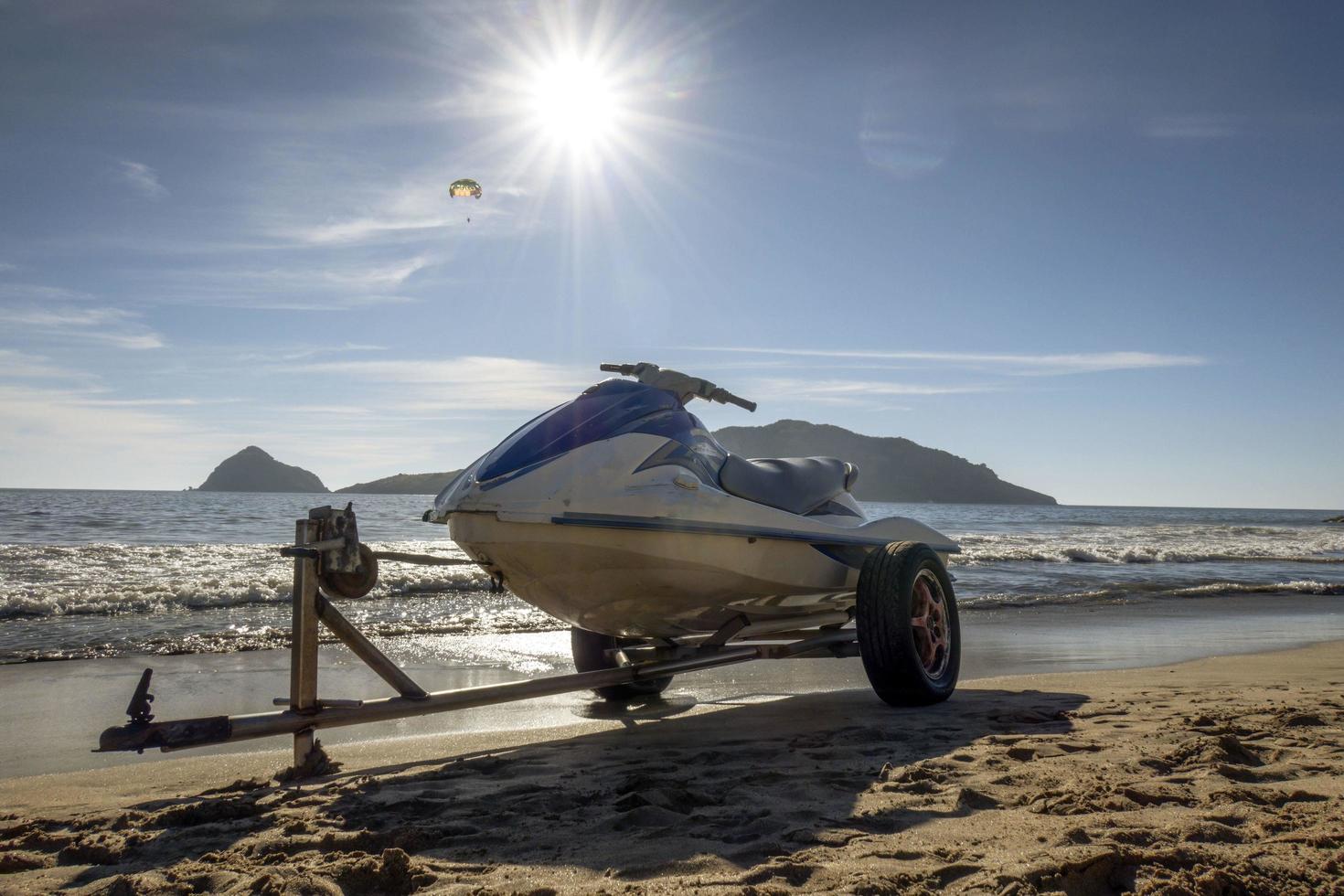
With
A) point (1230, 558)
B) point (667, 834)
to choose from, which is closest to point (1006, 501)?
point (1230, 558)

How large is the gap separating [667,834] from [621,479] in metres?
1.88

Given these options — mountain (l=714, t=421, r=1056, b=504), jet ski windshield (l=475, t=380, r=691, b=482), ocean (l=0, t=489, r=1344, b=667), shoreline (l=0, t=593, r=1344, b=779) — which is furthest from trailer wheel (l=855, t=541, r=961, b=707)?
mountain (l=714, t=421, r=1056, b=504)

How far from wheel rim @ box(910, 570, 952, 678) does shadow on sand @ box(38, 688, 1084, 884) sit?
0.63 metres

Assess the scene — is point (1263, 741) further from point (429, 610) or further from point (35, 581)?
point (35, 581)

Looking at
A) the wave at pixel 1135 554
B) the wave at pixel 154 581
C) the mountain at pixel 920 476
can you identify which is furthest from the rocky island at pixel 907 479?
the wave at pixel 154 581

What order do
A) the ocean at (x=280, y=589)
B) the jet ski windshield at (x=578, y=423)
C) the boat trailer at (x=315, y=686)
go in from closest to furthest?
1. the boat trailer at (x=315, y=686)
2. the jet ski windshield at (x=578, y=423)
3. the ocean at (x=280, y=589)

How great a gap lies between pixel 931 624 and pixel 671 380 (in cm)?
211

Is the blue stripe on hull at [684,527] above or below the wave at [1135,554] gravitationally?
above

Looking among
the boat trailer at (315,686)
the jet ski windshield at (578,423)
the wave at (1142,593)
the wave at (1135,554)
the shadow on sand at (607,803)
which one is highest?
the jet ski windshield at (578,423)

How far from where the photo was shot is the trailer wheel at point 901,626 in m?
4.98

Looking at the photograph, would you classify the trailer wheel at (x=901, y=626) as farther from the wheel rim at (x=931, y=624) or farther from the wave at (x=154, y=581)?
the wave at (x=154, y=581)

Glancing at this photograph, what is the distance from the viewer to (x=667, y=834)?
9.32 ft

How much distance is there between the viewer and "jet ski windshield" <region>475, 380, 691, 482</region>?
4.44 meters

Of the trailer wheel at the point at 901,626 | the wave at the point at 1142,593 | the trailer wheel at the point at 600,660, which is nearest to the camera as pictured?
the trailer wheel at the point at 901,626
